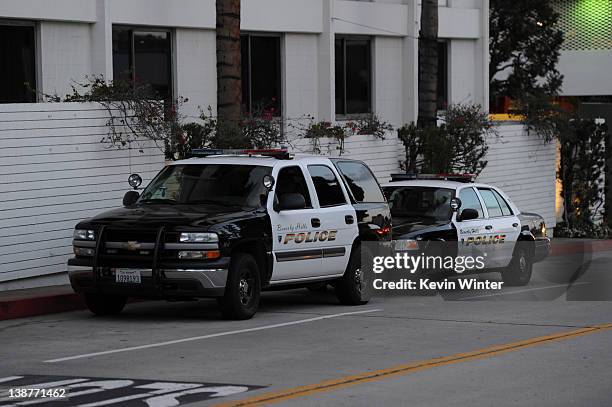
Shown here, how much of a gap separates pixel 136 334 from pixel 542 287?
831 cm

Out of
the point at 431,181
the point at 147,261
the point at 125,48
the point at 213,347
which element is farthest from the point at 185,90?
the point at 213,347

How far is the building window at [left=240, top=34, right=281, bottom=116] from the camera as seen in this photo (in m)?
27.2

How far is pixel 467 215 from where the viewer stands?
19.2 metres

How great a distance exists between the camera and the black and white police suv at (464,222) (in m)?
18.8

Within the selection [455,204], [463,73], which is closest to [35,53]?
[455,204]

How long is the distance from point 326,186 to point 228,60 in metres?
5.28

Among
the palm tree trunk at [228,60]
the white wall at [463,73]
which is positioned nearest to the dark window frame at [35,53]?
the palm tree trunk at [228,60]

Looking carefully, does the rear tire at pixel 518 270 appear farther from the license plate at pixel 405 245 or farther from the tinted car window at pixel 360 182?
the tinted car window at pixel 360 182

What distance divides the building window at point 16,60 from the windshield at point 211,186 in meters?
7.30

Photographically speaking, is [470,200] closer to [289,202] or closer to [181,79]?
[289,202]

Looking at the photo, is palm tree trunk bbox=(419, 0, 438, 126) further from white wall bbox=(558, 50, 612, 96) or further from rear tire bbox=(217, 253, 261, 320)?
Result: white wall bbox=(558, 50, 612, 96)

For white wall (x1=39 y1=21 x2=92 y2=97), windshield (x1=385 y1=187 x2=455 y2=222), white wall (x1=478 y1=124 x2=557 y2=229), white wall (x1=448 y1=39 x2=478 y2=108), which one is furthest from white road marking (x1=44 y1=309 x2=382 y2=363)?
white wall (x1=448 y1=39 x2=478 y2=108)

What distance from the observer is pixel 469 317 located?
50.3 feet

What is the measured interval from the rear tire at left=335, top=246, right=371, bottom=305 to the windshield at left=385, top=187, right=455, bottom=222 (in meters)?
2.58
